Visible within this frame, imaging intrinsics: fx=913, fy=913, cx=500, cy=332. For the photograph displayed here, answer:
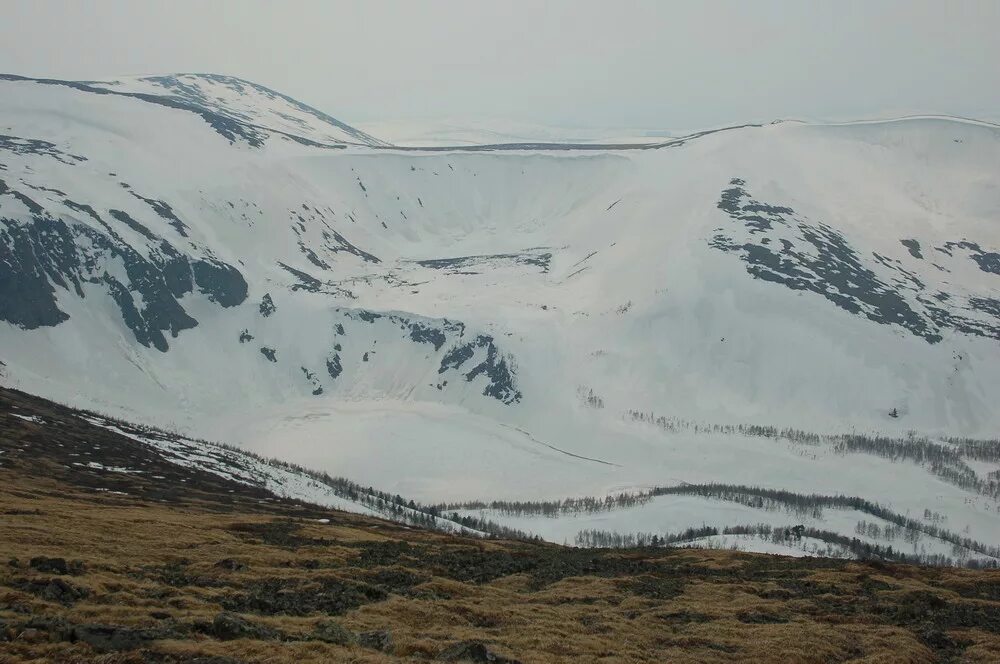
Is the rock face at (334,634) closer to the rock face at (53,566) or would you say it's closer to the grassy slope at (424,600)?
the grassy slope at (424,600)

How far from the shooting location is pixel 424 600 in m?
51.7

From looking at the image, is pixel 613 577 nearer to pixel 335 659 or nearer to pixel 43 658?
pixel 335 659

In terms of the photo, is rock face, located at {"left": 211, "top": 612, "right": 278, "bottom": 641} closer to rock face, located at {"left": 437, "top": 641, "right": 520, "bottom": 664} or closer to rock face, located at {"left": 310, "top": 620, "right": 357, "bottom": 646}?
rock face, located at {"left": 310, "top": 620, "right": 357, "bottom": 646}

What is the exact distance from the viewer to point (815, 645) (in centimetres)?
4725

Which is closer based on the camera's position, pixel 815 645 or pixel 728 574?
pixel 815 645

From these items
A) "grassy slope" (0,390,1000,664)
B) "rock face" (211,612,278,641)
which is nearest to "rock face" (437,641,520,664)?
"grassy slope" (0,390,1000,664)

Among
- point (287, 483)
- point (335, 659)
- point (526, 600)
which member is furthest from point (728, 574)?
point (287, 483)

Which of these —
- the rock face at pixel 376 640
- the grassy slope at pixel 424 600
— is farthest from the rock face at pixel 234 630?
the rock face at pixel 376 640

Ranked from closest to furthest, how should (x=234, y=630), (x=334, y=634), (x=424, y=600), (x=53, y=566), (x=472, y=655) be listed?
(x=234, y=630) → (x=472, y=655) → (x=334, y=634) → (x=53, y=566) → (x=424, y=600)

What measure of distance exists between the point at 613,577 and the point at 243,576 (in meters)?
30.1

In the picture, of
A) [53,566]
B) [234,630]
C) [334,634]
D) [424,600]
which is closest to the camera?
[234,630]

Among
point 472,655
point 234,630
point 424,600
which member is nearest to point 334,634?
point 234,630

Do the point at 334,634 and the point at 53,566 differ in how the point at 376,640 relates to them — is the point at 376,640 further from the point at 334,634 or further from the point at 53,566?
the point at 53,566

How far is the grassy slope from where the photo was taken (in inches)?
1487
